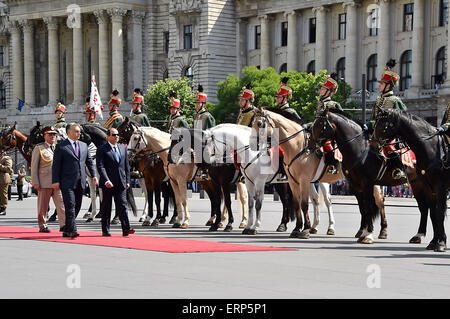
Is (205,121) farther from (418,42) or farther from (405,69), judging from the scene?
(405,69)

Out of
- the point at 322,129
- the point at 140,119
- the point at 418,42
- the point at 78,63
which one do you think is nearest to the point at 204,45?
the point at 78,63

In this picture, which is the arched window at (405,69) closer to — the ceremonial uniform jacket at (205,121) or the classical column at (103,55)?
the classical column at (103,55)

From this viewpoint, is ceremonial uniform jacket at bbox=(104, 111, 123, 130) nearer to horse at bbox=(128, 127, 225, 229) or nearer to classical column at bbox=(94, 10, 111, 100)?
horse at bbox=(128, 127, 225, 229)

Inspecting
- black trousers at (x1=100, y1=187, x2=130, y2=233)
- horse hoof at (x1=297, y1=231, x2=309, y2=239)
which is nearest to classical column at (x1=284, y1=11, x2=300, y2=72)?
horse hoof at (x1=297, y1=231, x2=309, y2=239)

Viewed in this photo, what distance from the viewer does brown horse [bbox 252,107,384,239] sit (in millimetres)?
18078

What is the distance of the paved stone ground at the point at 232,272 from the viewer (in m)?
10.1

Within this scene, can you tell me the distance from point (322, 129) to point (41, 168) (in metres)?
5.84

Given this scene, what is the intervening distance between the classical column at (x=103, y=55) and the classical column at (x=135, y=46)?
7.64 feet

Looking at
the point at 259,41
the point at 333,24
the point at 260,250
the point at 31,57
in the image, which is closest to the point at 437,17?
the point at 333,24

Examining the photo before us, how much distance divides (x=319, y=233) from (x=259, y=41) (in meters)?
59.0

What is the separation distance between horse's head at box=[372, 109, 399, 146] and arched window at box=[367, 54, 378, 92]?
50.8 metres

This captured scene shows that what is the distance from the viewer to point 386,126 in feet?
52.4

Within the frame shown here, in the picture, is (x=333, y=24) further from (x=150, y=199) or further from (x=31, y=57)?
(x=150, y=199)
